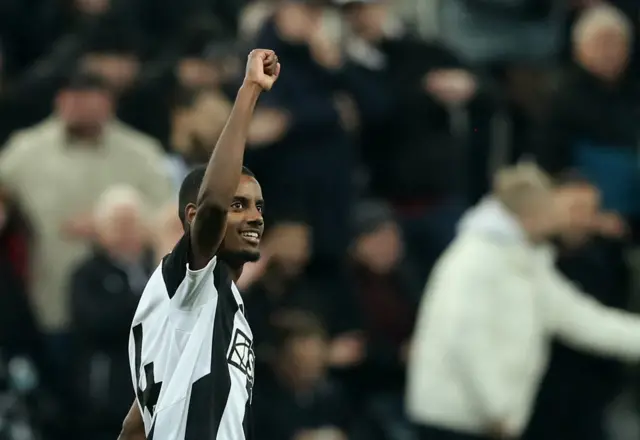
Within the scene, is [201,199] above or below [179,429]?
above

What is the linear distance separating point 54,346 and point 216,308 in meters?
4.54

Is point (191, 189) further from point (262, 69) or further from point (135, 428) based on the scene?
point (135, 428)

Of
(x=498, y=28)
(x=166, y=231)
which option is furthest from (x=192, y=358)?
(x=498, y=28)

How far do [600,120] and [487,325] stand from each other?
101 inches

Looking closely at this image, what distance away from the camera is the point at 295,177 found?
9961 millimetres

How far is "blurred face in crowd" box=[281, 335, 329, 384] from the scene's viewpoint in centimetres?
915

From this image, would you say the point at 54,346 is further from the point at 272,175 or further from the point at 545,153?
the point at 545,153

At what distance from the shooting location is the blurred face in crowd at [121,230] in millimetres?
9055

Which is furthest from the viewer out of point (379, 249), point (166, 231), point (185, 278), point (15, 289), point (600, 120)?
point (600, 120)

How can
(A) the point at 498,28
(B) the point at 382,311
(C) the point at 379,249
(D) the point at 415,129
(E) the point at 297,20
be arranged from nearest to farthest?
(E) the point at 297,20
(C) the point at 379,249
(B) the point at 382,311
(D) the point at 415,129
(A) the point at 498,28

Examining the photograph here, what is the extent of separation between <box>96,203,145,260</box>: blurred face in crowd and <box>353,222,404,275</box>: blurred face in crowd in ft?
5.08

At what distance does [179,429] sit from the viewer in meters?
4.93

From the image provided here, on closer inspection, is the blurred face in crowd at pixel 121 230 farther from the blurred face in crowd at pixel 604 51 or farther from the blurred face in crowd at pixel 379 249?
the blurred face in crowd at pixel 604 51

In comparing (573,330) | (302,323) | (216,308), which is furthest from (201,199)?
(573,330)
